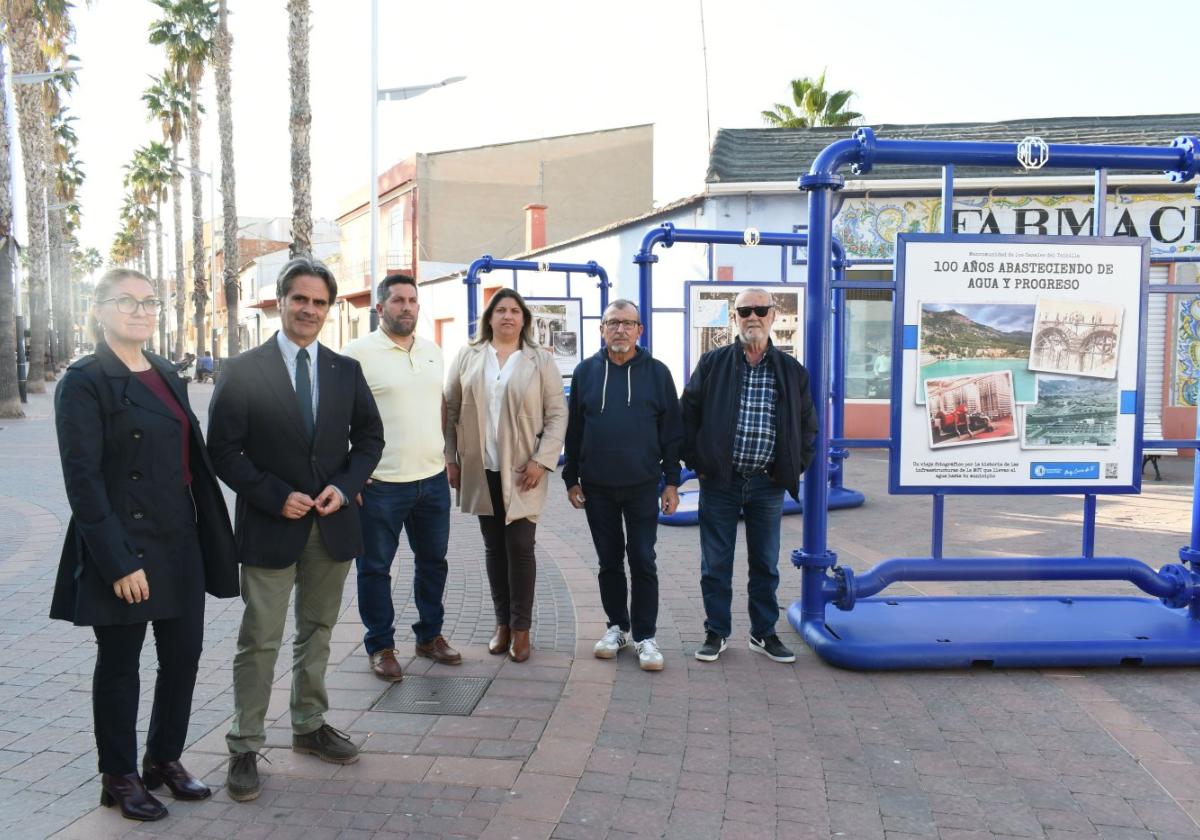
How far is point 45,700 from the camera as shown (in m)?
4.38

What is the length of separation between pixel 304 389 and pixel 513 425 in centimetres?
135

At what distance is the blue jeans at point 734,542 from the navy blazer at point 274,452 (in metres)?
2.00

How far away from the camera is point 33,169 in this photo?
84.9 ft

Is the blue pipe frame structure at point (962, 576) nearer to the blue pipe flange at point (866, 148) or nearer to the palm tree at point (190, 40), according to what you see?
the blue pipe flange at point (866, 148)

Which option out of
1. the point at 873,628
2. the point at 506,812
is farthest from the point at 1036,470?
the point at 506,812

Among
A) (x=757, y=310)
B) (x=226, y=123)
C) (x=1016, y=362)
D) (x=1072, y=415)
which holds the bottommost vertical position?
(x=1072, y=415)

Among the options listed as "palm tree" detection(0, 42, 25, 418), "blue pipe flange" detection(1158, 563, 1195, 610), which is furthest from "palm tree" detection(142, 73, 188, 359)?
"blue pipe flange" detection(1158, 563, 1195, 610)

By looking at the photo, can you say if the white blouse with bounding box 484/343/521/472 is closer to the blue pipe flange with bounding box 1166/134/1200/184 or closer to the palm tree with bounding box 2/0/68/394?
the blue pipe flange with bounding box 1166/134/1200/184

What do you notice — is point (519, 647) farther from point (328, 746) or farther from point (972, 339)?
point (972, 339)

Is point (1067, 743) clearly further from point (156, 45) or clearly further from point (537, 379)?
point (156, 45)

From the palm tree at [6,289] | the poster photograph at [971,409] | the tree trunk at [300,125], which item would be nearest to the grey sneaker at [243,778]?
the poster photograph at [971,409]

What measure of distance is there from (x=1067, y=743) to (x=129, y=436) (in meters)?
3.83

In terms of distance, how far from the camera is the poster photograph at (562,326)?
1359 centimetres

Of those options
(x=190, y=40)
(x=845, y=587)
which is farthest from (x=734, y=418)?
(x=190, y=40)
